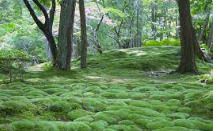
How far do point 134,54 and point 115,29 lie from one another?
30.3ft

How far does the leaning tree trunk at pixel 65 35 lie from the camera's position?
16469mm

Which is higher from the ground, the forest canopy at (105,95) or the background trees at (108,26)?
the background trees at (108,26)

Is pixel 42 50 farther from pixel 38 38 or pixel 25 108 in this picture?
pixel 25 108

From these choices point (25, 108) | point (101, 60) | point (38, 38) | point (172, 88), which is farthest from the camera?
point (38, 38)

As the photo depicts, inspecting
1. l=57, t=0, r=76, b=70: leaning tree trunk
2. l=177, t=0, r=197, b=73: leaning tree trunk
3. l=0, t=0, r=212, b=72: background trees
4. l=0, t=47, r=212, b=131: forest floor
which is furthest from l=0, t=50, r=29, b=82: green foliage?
l=177, t=0, r=197, b=73: leaning tree trunk

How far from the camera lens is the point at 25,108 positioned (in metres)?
7.68

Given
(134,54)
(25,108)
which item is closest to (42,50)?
(134,54)

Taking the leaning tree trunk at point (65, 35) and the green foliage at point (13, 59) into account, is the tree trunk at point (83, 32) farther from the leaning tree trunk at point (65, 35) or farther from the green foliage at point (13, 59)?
the green foliage at point (13, 59)

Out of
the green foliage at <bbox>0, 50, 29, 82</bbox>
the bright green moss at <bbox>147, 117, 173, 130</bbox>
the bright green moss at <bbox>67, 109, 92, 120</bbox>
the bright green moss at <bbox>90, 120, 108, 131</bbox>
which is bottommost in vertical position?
the bright green moss at <bbox>147, 117, 173, 130</bbox>

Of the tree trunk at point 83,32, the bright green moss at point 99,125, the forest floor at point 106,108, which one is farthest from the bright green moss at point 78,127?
the tree trunk at point 83,32

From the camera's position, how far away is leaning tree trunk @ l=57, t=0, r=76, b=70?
16.5 m

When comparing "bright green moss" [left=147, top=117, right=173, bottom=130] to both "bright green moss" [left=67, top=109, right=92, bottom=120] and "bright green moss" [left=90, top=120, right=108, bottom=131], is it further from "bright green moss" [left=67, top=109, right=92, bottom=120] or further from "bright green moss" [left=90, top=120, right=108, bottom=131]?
"bright green moss" [left=67, top=109, right=92, bottom=120]

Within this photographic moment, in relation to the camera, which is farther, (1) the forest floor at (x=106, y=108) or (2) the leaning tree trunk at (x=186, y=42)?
(2) the leaning tree trunk at (x=186, y=42)

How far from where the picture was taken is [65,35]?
16.7 metres
